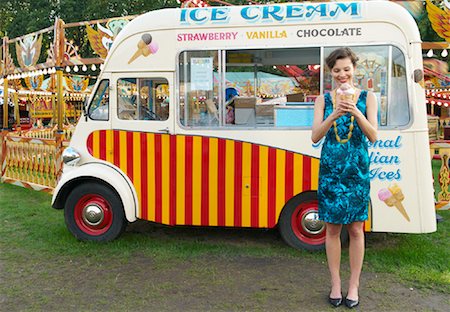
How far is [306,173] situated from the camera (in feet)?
15.1

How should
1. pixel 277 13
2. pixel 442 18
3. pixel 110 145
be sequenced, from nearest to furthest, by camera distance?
pixel 277 13 < pixel 110 145 < pixel 442 18

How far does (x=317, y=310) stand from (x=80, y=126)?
3267mm

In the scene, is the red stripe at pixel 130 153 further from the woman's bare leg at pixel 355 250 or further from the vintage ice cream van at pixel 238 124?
the woman's bare leg at pixel 355 250

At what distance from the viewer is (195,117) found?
479 cm

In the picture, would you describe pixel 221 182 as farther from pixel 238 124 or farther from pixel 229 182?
pixel 238 124

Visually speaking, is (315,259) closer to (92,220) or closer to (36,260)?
(92,220)

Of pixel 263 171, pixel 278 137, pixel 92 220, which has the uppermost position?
pixel 278 137

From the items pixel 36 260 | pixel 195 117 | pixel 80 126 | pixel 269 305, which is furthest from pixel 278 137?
pixel 36 260

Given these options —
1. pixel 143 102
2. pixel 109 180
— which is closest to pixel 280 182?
pixel 143 102

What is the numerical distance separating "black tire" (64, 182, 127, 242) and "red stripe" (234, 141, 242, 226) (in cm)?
129

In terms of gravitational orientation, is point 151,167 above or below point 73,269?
above

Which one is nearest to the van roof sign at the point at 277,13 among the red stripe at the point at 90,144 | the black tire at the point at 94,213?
the red stripe at the point at 90,144

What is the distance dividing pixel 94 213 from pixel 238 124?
1.91 m

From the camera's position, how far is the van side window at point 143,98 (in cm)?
484
